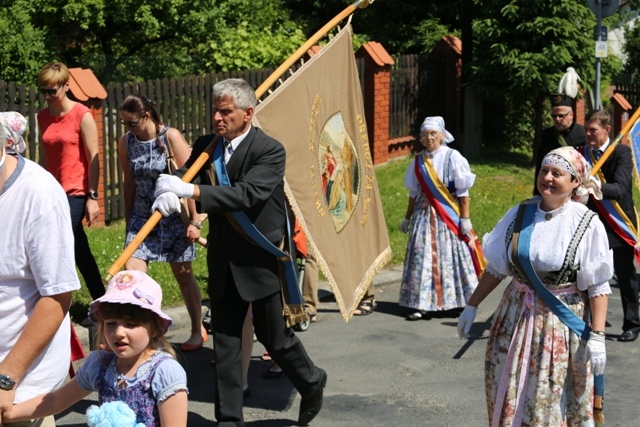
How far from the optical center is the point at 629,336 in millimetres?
9141

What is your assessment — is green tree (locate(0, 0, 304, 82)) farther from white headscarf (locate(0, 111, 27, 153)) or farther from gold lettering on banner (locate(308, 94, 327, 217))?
white headscarf (locate(0, 111, 27, 153))

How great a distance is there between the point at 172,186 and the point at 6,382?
5.90ft

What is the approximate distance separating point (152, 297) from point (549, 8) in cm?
1552

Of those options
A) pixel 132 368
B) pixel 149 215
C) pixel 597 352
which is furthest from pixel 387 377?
pixel 132 368

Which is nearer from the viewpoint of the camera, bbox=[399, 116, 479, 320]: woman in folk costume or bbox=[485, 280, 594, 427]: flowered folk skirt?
bbox=[485, 280, 594, 427]: flowered folk skirt

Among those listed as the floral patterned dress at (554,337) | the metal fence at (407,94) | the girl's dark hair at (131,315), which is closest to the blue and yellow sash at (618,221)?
the floral patterned dress at (554,337)

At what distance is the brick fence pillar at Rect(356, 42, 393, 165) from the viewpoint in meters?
17.5

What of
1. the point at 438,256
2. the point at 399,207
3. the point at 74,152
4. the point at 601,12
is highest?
the point at 601,12

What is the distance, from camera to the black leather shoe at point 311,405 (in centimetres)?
685

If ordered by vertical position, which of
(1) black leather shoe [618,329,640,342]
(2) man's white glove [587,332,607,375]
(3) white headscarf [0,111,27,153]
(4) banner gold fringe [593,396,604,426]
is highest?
(3) white headscarf [0,111,27,153]

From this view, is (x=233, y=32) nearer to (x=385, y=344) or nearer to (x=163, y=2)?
(x=163, y=2)

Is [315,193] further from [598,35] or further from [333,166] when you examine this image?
[598,35]

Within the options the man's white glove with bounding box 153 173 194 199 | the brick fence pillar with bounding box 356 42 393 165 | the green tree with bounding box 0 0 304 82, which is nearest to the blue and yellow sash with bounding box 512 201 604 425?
the man's white glove with bounding box 153 173 194 199

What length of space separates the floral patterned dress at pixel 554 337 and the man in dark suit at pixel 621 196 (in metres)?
3.25
